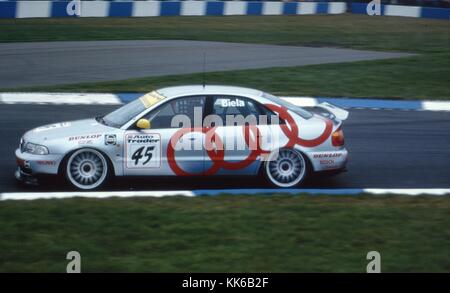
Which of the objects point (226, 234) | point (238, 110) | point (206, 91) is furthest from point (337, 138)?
point (226, 234)

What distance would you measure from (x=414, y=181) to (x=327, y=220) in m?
2.99

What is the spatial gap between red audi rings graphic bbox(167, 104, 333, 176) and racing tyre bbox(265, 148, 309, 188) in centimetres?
13

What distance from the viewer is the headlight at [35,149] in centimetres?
940

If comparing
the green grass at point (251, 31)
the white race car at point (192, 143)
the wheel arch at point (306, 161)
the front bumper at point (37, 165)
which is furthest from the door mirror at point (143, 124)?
the green grass at point (251, 31)

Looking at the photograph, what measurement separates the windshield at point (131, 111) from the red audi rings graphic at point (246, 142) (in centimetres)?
57

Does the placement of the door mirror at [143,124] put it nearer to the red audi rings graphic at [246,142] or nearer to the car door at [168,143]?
the car door at [168,143]

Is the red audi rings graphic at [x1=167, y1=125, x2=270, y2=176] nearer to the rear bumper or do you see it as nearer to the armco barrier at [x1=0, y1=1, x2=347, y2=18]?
the rear bumper

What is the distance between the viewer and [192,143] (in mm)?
9531

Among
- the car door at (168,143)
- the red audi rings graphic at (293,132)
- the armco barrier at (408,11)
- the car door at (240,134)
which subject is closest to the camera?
the car door at (168,143)

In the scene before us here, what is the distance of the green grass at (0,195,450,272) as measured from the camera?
22.1ft

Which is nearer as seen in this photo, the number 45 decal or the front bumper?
the front bumper

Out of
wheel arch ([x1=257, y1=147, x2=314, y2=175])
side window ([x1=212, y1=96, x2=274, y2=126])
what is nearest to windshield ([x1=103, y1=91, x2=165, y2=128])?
side window ([x1=212, y1=96, x2=274, y2=126])

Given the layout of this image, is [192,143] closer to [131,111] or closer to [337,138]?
[131,111]
